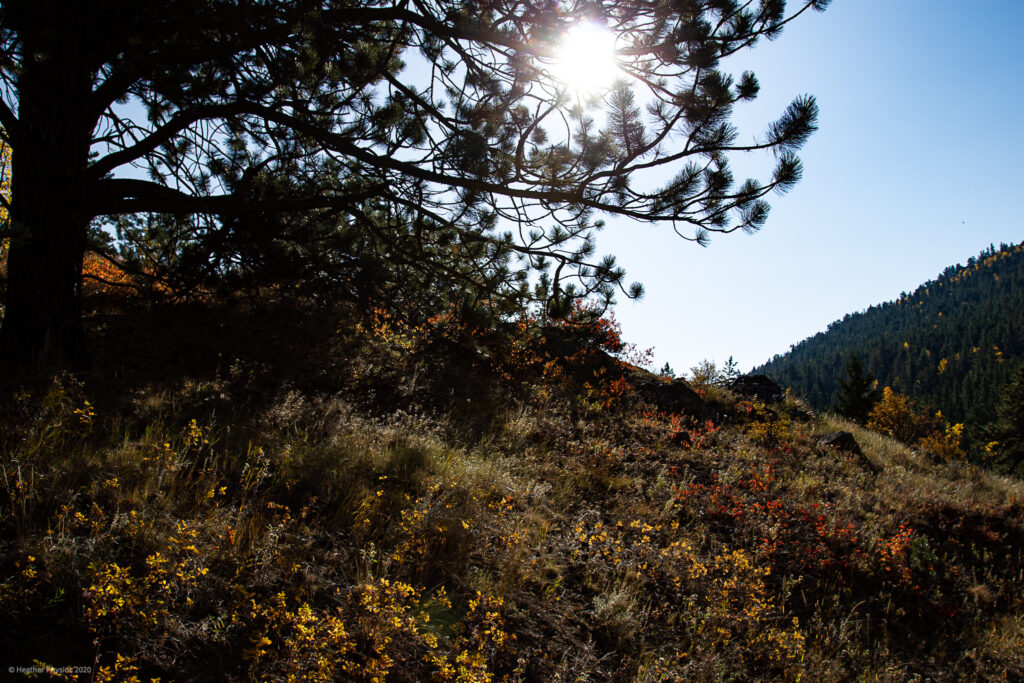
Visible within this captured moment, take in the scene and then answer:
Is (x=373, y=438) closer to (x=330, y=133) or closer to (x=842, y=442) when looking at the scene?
(x=330, y=133)

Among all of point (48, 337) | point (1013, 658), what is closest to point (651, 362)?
point (1013, 658)

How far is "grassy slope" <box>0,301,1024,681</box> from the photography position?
199cm

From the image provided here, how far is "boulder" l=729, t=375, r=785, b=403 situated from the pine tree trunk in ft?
39.1

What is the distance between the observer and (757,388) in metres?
11.4

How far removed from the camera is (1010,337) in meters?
122

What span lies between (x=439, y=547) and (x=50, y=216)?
175 inches

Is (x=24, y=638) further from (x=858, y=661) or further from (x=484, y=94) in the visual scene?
(x=484, y=94)

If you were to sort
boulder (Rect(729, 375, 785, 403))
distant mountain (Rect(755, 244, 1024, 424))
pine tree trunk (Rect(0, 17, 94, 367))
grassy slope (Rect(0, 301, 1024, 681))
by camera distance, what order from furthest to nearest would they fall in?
1. distant mountain (Rect(755, 244, 1024, 424))
2. boulder (Rect(729, 375, 785, 403))
3. pine tree trunk (Rect(0, 17, 94, 367))
4. grassy slope (Rect(0, 301, 1024, 681))

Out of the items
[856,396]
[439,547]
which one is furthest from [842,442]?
[856,396]

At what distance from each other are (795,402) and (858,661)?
887 centimetres

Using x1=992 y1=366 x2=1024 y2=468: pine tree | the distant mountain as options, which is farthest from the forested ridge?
the distant mountain

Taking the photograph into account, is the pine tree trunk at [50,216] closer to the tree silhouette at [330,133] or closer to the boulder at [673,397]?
the tree silhouette at [330,133]

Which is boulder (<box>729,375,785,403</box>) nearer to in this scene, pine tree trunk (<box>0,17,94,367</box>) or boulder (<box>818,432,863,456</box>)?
boulder (<box>818,432,863,456</box>)

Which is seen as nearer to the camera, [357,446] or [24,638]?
[24,638]
